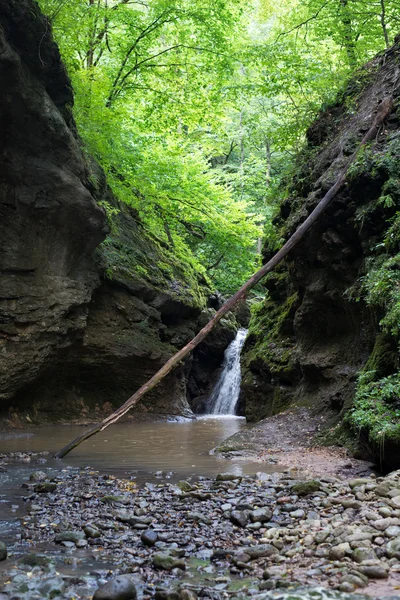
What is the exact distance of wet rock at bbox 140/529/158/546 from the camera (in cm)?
438

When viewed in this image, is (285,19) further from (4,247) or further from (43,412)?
(43,412)

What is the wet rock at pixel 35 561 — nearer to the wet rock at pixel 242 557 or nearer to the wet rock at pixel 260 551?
the wet rock at pixel 242 557

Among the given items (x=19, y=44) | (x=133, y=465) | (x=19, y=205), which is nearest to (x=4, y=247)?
(x=19, y=205)

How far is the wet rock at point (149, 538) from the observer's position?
438 centimetres

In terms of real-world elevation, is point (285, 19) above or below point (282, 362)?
above

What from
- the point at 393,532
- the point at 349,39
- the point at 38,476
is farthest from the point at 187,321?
the point at 393,532

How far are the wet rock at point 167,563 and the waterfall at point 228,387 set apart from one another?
14.0m

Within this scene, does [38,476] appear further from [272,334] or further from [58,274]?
[272,334]

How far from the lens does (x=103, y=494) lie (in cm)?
604

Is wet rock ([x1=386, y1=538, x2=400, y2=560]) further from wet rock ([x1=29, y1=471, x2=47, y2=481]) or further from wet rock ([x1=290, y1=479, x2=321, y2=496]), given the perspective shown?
wet rock ([x1=29, y1=471, x2=47, y2=481])

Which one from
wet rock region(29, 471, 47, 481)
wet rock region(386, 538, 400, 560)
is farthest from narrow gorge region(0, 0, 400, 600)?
wet rock region(29, 471, 47, 481)

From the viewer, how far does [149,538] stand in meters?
4.39

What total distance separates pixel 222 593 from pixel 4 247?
31.9ft

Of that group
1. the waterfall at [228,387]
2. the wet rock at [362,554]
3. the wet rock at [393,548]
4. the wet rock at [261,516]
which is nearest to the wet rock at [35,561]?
the wet rock at [261,516]
